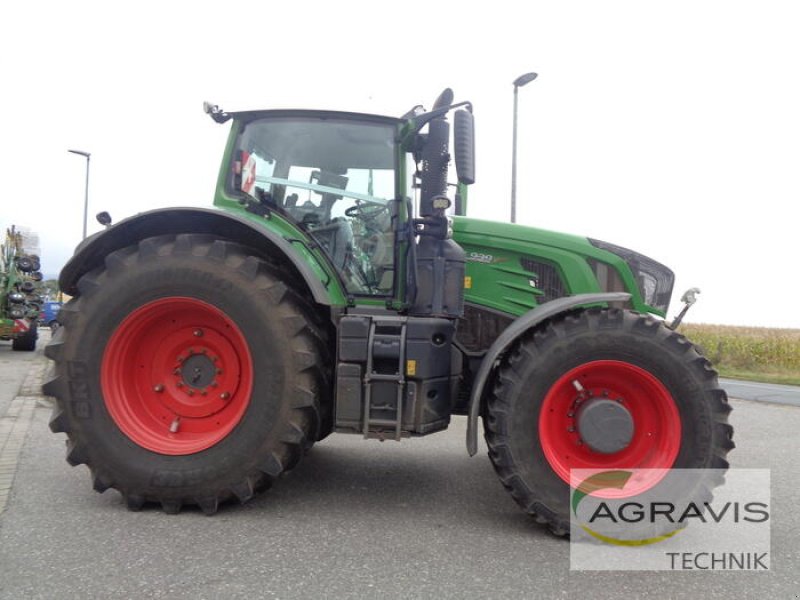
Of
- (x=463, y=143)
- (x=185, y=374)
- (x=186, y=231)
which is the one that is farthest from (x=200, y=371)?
(x=463, y=143)

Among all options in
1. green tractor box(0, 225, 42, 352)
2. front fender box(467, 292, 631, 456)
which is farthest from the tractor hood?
green tractor box(0, 225, 42, 352)

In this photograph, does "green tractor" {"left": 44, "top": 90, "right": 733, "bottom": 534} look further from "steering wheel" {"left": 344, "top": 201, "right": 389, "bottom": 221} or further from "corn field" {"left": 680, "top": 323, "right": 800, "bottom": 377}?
"corn field" {"left": 680, "top": 323, "right": 800, "bottom": 377}

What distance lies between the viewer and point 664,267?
400cm

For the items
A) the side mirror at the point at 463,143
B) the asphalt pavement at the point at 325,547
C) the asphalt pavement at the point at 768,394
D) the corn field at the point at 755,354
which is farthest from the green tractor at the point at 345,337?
the corn field at the point at 755,354

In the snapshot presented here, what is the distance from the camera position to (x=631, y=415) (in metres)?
3.25

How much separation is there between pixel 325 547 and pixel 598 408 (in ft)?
5.07

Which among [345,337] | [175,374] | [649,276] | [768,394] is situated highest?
[649,276]

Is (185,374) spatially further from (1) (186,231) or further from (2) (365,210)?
(2) (365,210)

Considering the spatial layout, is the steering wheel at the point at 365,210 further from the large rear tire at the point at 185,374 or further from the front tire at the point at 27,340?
the front tire at the point at 27,340

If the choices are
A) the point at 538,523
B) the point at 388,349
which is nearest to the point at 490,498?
the point at 538,523

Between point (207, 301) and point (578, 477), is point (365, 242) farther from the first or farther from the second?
point (578, 477)

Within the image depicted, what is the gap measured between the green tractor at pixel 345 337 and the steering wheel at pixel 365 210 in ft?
0.03

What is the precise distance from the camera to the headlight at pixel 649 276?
3.86 meters

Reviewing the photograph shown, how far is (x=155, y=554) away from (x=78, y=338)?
1.33m
